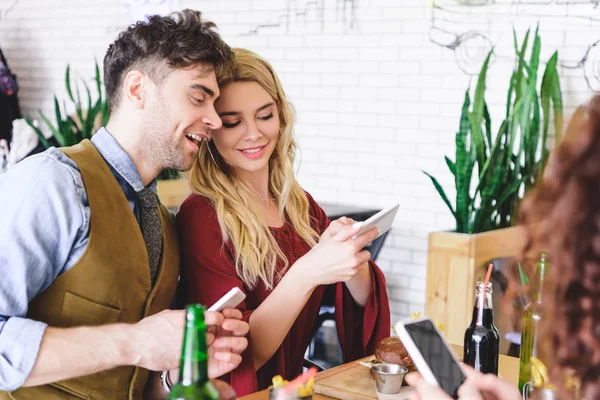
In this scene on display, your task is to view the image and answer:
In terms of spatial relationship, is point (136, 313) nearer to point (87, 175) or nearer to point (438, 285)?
point (87, 175)

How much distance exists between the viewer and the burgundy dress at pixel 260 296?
2.21 metres

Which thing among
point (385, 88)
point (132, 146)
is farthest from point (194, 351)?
point (385, 88)

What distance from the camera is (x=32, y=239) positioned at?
1760 millimetres

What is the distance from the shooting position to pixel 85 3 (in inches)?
254

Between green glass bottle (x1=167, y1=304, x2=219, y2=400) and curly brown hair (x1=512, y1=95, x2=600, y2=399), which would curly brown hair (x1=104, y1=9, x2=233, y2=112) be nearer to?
green glass bottle (x1=167, y1=304, x2=219, y2=400)

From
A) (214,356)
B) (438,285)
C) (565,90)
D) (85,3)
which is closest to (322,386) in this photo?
(214,356)

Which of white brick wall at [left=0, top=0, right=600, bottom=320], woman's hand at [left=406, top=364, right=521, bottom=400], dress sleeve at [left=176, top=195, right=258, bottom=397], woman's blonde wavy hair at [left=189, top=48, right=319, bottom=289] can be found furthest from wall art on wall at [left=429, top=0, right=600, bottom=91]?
woman's hand at [left=406, top=364, right=521, bottom=400]

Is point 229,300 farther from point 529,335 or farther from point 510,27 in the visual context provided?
point 510,27

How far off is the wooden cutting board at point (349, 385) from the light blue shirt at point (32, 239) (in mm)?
668

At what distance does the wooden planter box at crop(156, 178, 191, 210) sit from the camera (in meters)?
5.13

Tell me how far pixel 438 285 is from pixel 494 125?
49.6 inches

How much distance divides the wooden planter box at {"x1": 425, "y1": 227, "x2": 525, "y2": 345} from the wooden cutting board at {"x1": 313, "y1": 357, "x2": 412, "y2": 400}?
73.2 inches

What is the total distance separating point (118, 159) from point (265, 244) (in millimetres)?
553

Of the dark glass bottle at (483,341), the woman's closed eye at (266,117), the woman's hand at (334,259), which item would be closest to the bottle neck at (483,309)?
the dark glass bottle at (483,341)
